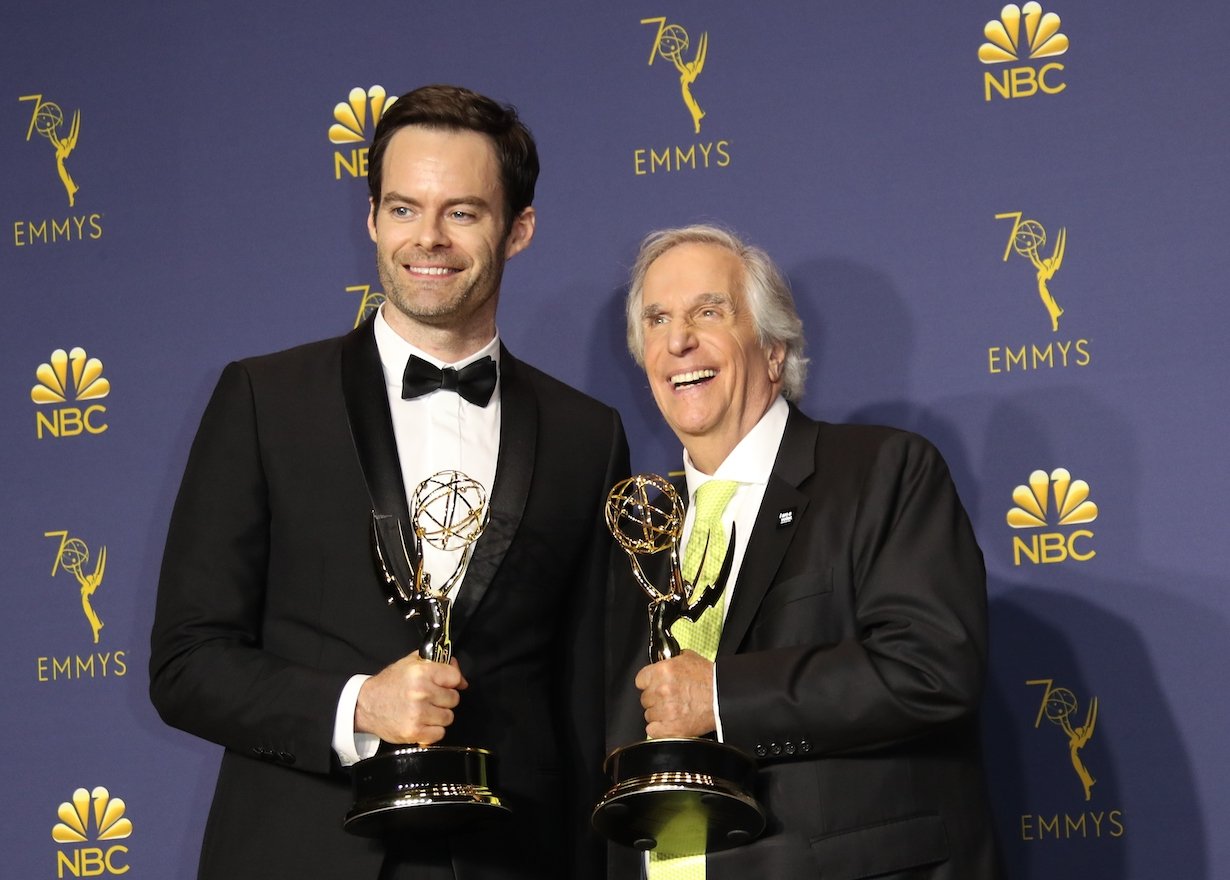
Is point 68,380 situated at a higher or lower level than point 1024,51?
lower

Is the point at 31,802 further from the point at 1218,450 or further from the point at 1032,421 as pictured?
the point at 1218,450

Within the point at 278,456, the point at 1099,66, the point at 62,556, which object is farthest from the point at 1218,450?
the point at 62,556

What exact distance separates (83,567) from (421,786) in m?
1.62

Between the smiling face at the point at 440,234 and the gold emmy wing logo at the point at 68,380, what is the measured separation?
116 centimetres

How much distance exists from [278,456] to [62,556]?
122 cm

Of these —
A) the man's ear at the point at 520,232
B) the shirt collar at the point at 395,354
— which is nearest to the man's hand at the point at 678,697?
the shirt collar at the point at 395,354

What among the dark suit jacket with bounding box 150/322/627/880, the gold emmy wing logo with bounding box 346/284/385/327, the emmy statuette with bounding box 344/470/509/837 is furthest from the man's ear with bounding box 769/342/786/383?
the gold emmy wing logo with bounding box 346/284/385/327

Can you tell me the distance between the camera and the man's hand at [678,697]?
218 centimetres

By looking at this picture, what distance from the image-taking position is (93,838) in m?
3.32

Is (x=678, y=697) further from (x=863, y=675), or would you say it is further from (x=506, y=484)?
(x=506, y=484)

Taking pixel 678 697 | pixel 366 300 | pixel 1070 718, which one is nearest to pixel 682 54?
pixel 366 300

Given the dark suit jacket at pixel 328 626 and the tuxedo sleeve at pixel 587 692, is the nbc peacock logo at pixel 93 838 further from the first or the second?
the tuxedo sleeve at pixel 587 692

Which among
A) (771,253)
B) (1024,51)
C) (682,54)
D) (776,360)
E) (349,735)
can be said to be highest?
(682,54)

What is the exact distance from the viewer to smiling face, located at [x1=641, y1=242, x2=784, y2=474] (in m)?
2.62
